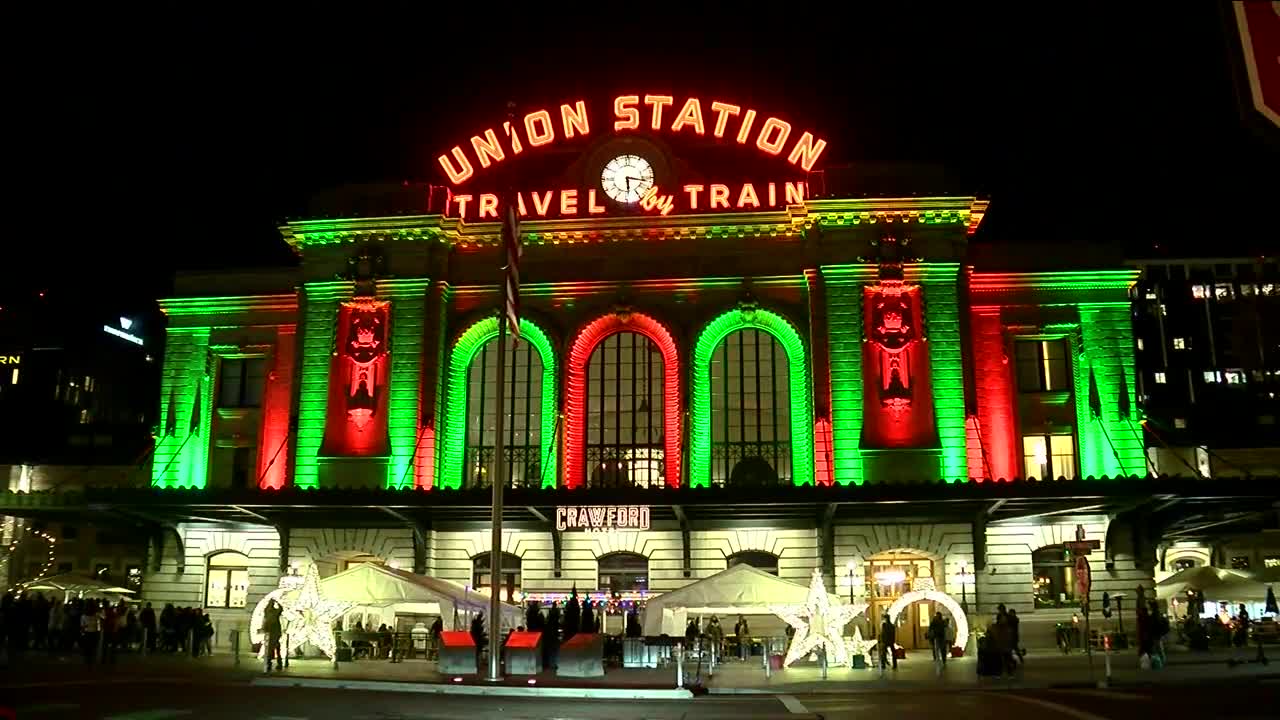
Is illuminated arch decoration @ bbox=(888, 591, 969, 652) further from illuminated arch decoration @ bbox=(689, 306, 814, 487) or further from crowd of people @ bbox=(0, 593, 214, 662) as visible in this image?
crowd of people @ bbox=(0, 593, 214, 662)

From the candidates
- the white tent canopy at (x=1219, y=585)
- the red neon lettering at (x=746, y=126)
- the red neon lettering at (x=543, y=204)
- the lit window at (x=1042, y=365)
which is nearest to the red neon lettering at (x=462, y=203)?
the red neon lettering at (x=543, y=204)

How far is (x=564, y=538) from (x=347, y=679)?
1514cm

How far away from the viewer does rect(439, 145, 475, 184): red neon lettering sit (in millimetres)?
44625

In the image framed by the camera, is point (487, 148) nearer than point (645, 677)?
No

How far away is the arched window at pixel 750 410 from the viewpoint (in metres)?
41.5

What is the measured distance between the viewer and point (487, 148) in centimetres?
4481

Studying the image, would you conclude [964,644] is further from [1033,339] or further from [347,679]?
[347,679]

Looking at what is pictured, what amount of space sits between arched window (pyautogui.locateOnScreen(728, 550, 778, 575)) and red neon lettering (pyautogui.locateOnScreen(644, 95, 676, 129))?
17.5 metres

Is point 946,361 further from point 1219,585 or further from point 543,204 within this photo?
point 543,204

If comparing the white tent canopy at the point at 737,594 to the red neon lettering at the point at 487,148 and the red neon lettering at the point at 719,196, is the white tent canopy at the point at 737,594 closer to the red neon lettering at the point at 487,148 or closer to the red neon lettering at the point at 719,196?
the red neon lettering at the point at 719,196

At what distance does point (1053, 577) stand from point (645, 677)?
61.7 feet

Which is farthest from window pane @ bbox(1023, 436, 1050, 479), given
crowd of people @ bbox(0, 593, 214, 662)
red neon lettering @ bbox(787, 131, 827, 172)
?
crowd of people @ bbox(0, 593, 214, 662)

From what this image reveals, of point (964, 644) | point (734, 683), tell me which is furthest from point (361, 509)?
point (964, 644)

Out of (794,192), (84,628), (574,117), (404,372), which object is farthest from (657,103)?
(84,628)
